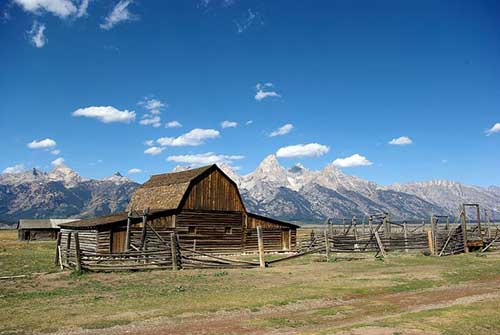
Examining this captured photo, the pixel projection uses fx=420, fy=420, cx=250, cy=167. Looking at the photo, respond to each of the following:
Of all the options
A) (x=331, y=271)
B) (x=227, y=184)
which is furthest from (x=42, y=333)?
(x=227, y=184)

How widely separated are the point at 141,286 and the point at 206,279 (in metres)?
3.42

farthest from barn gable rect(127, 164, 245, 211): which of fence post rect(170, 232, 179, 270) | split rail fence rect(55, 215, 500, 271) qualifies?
fence post rect(170, 232, 179, 270)

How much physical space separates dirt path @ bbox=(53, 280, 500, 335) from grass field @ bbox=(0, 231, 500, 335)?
3cm

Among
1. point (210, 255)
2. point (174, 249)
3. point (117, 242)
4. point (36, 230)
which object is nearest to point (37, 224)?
point (36, 230)

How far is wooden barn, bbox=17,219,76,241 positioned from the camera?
8706 centimetres

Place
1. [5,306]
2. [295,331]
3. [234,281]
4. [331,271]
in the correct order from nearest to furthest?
[295,331], [5,306], [234,281], [331,271]

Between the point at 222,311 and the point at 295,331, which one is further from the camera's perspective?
the point at 222,311

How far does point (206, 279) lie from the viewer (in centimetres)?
2025

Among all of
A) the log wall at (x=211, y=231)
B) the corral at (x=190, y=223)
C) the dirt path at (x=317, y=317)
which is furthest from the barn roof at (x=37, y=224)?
the dirt path at (x=317, y=317)

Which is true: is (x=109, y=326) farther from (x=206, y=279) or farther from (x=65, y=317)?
(x=206, y=279)

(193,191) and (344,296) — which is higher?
(193,191)

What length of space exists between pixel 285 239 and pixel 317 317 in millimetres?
33937

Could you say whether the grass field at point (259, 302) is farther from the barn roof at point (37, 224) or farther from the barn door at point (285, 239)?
the barn roof at point (37, 224)

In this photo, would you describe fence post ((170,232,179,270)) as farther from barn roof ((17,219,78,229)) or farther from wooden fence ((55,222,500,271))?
barn roof ((17,219,78,229))
